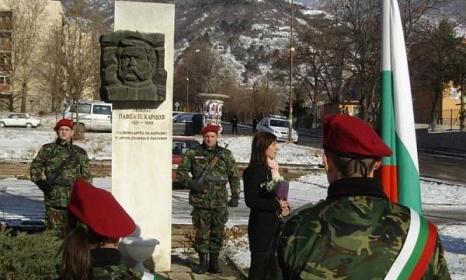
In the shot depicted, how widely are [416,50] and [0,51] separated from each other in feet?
118

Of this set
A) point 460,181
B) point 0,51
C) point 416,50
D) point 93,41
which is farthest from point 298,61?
point 460,181

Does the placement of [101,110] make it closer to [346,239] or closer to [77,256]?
[77,256]

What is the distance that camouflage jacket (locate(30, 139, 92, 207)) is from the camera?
822 cm

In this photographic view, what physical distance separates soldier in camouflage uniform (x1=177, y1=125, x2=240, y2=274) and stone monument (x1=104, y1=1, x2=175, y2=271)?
0.43m

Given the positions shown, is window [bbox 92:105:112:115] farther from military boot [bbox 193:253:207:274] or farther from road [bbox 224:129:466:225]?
military boot [bbox 193:253:207:274]

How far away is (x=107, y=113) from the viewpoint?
37.2 meters

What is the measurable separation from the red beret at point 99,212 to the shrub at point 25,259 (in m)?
2.84

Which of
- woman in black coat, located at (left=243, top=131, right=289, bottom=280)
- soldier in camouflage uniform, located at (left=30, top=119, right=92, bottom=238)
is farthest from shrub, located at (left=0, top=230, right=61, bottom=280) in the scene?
soldier in camouflage uniform, located at (left=30, top=119, right=92, bottom=238)

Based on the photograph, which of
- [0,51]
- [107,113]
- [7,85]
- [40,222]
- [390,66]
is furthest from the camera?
[7,85]

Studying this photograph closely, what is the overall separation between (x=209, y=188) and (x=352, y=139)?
18.9 feet

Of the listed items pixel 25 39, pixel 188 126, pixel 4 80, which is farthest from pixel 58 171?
pixel 4 80

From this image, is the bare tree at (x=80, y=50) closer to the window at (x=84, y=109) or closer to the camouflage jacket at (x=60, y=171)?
the window at (x=84, y=109)

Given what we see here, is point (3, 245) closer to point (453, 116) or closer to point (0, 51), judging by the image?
point (453, 116)

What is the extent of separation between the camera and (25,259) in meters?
5.56
